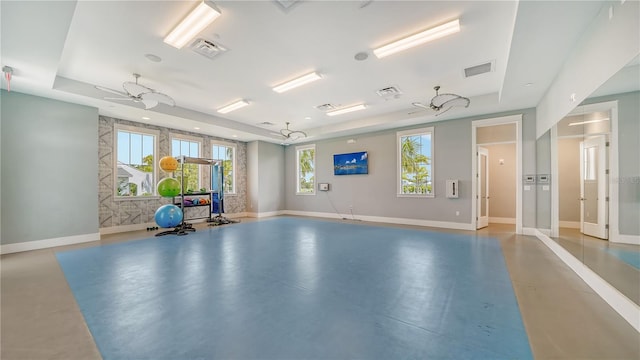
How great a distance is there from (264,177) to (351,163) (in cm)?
367

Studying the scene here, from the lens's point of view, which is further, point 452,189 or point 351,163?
point 351,163

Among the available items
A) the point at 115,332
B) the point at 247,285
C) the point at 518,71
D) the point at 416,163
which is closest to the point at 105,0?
the point at 115,332

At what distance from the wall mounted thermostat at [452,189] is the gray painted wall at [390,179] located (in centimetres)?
13

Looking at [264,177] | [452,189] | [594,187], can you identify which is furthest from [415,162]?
[264,177]

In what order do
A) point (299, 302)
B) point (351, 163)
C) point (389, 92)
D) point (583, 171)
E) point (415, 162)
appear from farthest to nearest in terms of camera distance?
point (351, 163)
point (415, 162)
point (389, 92)
point (583, 171)
point (299, 302)

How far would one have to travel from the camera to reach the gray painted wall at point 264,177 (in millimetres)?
9992

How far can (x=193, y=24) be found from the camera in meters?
3.24

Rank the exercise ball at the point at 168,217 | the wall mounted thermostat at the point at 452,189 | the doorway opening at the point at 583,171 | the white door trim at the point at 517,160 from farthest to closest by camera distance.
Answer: the wall mounted thermostat at the point at 452,189, the exercise ball at the point at 168,217, the white door trim at the point at 517,160, the doorway opening at the point at 583,171

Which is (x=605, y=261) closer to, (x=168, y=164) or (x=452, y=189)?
(x=452, y=189)

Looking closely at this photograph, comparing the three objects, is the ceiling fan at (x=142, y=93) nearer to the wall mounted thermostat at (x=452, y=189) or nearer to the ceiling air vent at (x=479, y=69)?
the ceiling air vent at (x=479, y=69)

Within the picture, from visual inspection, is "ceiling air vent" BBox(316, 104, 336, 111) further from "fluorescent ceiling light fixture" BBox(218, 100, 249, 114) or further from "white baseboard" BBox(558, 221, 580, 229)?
"white baseboard" BBox(558, 221, 580, 229)

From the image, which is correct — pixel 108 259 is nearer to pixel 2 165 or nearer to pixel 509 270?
pixel 2 165

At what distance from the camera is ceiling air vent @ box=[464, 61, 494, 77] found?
14.5 ft

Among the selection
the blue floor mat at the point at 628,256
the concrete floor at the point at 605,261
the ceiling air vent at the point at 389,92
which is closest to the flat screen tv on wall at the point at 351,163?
the ceiling air vent at the point at 389,92
